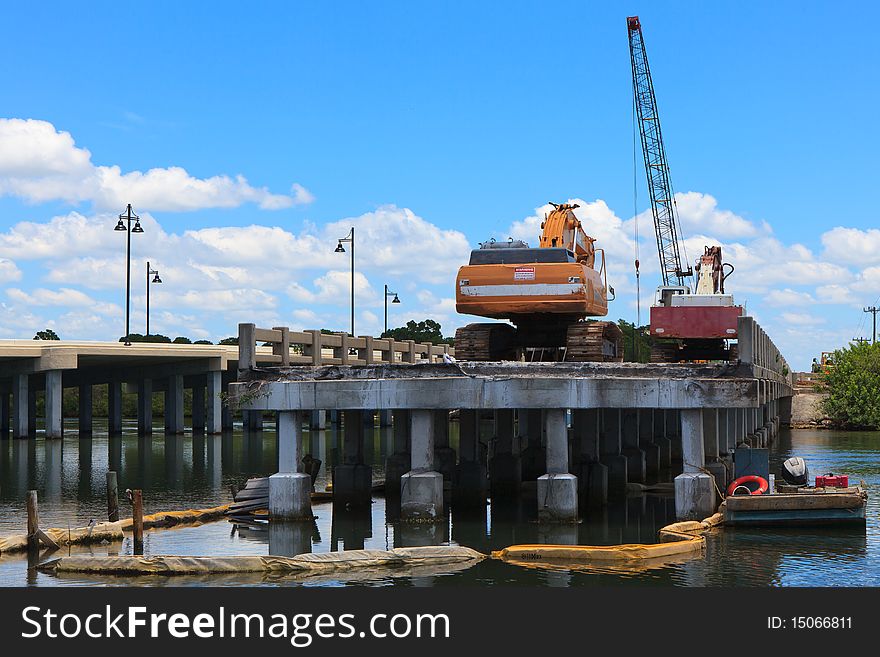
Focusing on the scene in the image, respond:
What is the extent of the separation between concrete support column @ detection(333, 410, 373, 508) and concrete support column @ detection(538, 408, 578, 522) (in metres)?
6.70

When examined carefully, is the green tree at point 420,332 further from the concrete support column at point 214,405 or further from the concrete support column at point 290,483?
the concrete support column at point 290,483

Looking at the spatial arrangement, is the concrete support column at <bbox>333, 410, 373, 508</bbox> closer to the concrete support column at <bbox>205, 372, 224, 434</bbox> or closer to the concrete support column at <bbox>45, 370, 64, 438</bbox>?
the concrete support column at <bbox>45, 370, 64, 438</bbox>

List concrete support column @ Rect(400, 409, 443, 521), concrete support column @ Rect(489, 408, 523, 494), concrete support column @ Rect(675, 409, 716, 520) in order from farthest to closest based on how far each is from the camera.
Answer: concrete support column @ Rect(489, 408, 523, 494), concrete support column @ Rect(400, 409, 443, 521), concrete support column @ Rect(675, 409, 716, 520)

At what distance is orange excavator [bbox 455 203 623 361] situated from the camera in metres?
34.2

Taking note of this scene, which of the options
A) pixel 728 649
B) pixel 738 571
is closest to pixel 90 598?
pixel 728 649

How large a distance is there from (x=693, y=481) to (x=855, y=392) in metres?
71.5

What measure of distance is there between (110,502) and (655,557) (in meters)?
14.0

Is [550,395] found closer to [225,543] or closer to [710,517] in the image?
[710,517]

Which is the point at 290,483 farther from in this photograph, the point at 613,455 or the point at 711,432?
the point at 613,455

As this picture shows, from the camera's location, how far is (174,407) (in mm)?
84938

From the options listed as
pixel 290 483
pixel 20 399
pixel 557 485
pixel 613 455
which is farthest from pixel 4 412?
pixel 557 485

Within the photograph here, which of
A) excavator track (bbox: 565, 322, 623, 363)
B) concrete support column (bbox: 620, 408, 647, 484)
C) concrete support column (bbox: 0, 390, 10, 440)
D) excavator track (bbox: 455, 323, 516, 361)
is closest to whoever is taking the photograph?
excavator track (bbox: 565, 322, 623, 363)

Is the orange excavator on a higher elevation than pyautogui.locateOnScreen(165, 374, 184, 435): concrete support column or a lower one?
higher

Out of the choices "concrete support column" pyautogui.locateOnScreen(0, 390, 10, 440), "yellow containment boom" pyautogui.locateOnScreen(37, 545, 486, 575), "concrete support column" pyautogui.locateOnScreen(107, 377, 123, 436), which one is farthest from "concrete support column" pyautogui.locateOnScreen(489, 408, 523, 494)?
"concrete support column" pyautogui.locateOnScreen(0, 390, 10, 440)
